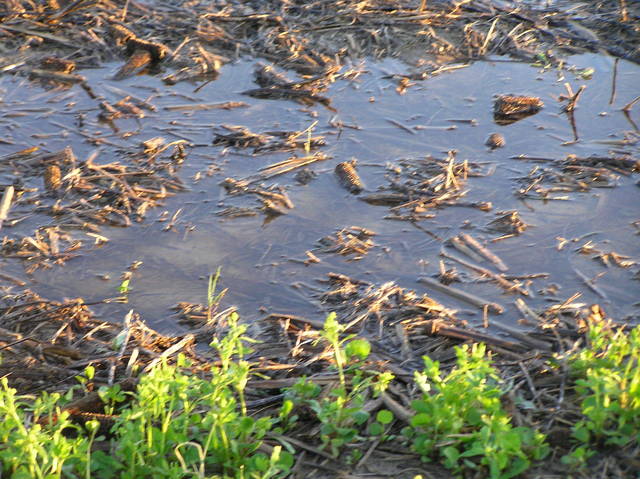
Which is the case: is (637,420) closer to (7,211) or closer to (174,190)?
(174,190)

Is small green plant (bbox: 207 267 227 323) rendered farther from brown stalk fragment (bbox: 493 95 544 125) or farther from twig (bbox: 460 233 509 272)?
brown stalk fragment (bbox: 493 95 544 125)

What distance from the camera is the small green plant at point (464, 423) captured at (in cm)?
261

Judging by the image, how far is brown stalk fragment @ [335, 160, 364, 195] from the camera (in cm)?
454

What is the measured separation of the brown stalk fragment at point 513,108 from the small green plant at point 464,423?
113 inches

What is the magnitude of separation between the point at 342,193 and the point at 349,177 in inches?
4.3

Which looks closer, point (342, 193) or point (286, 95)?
point (342, 193)

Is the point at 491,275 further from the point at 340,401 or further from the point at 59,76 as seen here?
the point at 59,76

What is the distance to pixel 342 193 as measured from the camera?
4539 millimetres

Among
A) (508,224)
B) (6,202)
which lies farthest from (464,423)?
(6,202)

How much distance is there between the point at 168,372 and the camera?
259cm

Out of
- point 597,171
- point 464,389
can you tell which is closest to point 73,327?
point 464,389

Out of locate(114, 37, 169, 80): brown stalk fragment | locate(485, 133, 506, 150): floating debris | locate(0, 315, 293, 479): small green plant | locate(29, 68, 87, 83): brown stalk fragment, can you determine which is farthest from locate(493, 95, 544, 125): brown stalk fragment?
locate(0, 315, 293, 479): small green plant

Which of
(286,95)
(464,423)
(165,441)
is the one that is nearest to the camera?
(165,441)

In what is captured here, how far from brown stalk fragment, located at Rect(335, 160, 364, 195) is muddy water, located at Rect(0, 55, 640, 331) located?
0.21 ft
